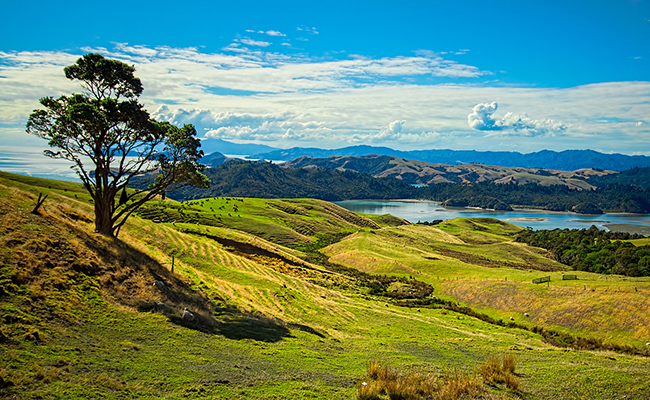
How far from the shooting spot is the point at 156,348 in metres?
16.2

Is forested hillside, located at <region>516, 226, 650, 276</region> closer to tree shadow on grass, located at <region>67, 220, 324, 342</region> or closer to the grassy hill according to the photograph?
the grassy hill

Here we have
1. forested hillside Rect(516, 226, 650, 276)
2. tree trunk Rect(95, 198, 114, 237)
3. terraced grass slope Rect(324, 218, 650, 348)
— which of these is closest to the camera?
tree trunk Rect(95, 198, 114, 237)

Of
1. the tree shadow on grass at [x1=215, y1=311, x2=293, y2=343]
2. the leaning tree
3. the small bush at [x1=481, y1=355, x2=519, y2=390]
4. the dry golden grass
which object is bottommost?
the tree shadow on grass at [x1=215, y1=311, x2=293, y2=343]

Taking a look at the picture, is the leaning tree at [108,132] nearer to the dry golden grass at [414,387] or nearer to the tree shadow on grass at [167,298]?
the tree shadow on grass at [167,298]

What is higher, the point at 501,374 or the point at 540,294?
the point at 501,374

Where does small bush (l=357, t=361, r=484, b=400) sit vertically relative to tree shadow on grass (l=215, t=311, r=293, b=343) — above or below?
above

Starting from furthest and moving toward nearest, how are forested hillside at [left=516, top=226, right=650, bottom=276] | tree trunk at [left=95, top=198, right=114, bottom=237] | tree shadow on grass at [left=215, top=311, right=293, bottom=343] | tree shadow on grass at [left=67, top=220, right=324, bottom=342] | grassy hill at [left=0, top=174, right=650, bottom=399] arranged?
forested hillside at [left=516, top=226, right=650, bottom=276] < tree trunk at [left=95, top=198, right=114, bottom=237] < tree shadow on grass at [left=215, top=311, right=293, bottom=343] < tree shadow on grass at [left=67, top=220, right=324, bottom=342] < grassy hill at [left=0, top=174, right=650, bottom=399]

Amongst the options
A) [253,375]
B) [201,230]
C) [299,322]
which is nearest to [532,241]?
[201,230]

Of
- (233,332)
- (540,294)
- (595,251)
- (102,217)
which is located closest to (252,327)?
(233,332)

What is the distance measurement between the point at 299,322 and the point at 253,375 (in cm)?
1584

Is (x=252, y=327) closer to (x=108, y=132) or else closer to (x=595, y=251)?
(x=108, y=132)

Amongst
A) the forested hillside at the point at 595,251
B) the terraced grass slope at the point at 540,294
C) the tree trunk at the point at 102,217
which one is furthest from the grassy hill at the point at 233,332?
the forested hillside at the point at 595,251

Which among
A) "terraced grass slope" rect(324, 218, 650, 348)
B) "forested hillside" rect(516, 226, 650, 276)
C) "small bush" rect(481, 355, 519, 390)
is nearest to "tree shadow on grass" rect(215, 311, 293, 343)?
"small bush" rect(481, 355, 519, 390)

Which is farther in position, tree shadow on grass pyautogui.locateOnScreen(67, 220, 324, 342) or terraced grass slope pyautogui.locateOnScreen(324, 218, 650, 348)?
terraced grass slope pyautogui.locateOnScreen(324, 218, 650, 348)
